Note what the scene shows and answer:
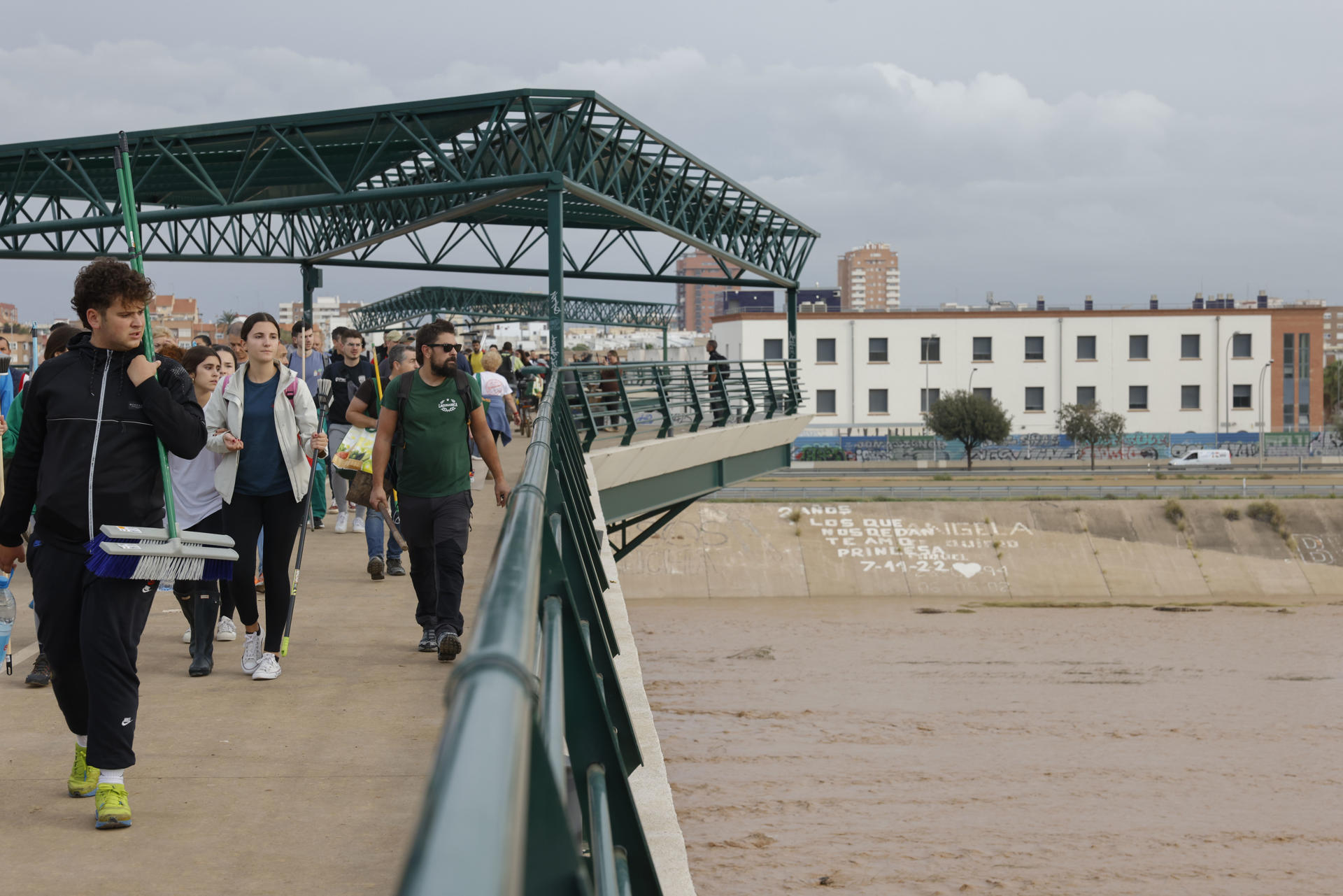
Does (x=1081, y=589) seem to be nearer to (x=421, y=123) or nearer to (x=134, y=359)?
(x=421, y=123)

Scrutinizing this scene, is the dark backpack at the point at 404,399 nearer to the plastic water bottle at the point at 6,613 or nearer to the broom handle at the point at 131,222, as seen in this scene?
the broom handle at the point at 131,222

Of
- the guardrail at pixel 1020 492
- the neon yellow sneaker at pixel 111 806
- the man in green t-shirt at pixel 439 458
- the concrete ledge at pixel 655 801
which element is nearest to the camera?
the concrete ledge at pixel 655 801

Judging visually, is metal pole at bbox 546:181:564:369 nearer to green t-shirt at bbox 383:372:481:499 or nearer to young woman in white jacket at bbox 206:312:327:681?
green t-shirt at bbox 383:372:481:499

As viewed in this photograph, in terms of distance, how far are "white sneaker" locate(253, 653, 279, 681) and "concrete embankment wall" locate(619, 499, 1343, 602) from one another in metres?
36.0

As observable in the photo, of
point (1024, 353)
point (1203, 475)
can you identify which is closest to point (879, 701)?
point (1203, 475)

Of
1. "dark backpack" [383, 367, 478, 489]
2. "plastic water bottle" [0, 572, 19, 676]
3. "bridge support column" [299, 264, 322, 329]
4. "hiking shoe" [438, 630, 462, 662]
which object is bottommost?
"hiking shoe" [438, 630, 462, 662]

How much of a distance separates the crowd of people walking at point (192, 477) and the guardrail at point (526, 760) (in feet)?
6.78

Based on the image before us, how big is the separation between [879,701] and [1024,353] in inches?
1822

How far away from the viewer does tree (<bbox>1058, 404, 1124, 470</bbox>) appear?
219 ft

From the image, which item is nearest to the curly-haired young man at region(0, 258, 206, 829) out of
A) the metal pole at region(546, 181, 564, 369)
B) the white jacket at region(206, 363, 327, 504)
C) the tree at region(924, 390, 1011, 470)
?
the white jacket at region(206, 363, 327, 504)

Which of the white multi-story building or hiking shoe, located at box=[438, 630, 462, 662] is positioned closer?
hiking shoe, located at box=[438, 630, 462, 662]

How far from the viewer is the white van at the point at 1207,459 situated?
210 ft

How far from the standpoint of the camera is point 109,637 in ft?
14.0

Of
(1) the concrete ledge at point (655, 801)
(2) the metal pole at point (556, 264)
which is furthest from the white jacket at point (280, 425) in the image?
(2) the metal pole at point (556, 264)
